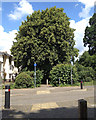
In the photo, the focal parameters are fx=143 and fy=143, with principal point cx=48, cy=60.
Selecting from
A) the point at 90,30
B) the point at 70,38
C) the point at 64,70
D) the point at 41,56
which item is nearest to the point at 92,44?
the point at 90,30

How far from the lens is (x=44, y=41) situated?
82.0 ft

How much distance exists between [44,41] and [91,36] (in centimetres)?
2003

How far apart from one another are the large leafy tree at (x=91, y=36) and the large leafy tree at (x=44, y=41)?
13960mm

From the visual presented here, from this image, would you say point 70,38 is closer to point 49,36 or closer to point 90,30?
point 49,36

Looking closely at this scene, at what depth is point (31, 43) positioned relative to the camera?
944 inches

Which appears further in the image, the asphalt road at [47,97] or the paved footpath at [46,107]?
the asphalt road at [47,97]

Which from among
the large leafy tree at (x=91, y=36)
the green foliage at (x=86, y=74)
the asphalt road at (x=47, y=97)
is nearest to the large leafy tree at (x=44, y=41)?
the green foliage at (x=86, y=74)

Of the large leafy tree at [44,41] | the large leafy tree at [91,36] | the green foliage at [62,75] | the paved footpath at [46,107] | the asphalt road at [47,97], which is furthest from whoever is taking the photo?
the large leafy tree at [91,36]

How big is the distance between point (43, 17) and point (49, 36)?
449 centimetres

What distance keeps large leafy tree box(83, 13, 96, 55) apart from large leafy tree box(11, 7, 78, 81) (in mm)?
13960

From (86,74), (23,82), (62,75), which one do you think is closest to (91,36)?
(86,74)

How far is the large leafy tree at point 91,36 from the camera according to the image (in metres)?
38.6

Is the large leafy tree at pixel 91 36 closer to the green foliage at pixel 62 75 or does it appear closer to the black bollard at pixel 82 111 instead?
the green foliage at pixel 62 75

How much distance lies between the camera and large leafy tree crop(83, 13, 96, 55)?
3862cm
